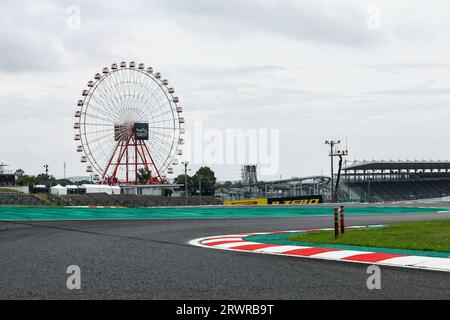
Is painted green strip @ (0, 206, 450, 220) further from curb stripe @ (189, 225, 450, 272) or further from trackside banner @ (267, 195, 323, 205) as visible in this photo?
trackside banner @ (267, 195, 323, 205)

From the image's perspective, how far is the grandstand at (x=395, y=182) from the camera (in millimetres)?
82938

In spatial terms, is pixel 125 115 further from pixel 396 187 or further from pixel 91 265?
pixel 91 265

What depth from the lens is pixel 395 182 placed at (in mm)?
92688

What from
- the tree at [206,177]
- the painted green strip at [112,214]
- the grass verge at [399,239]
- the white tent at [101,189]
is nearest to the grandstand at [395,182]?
the white tent at [101,189]

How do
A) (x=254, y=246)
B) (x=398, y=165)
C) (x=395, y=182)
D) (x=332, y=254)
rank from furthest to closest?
(x=395, y=182)
(x=398, y=165)
(x=254, y=246)
(x=332, y=254)

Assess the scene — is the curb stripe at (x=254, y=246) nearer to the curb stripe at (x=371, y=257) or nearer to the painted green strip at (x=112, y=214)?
the curb stripe at (x=371, y=257)

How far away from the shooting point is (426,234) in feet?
50.5

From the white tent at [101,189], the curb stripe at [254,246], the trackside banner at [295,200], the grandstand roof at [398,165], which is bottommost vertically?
the trackside banner at [295,200]

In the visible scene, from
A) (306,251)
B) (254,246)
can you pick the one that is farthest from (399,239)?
(254,246)

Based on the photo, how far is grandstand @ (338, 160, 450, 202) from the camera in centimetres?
8294

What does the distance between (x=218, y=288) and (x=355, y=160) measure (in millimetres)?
77858

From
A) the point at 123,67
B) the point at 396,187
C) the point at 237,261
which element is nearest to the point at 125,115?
the point at 123,67

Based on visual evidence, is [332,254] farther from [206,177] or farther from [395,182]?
[206,177]

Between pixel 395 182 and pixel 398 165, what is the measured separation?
8.78 m
